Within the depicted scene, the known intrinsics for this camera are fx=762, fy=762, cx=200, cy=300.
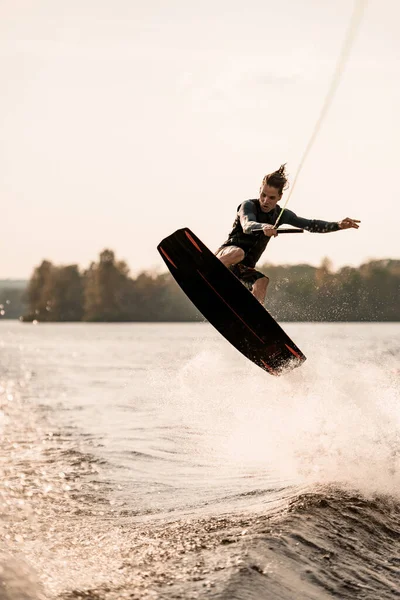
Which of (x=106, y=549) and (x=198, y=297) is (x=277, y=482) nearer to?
(x=198, y=297)

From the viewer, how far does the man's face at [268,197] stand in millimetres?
9875

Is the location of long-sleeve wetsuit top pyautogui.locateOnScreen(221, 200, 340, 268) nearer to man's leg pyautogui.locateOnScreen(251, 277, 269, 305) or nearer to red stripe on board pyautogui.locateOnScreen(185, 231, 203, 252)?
A: man's leg pyautogui.locateOnScreen(251, 277, 269, 305)

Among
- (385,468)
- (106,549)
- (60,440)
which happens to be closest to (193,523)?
(106,549)

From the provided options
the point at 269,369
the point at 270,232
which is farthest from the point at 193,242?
the point at 269,369

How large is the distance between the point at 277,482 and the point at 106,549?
336cm

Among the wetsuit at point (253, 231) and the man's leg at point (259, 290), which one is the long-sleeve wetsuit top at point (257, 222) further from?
the man's leg at point (259, 290)

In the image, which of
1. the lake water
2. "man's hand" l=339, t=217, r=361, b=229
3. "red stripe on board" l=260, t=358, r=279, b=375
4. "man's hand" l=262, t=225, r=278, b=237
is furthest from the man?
the lake water

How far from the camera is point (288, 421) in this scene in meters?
11.1

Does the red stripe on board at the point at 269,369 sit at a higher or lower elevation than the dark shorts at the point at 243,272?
lower

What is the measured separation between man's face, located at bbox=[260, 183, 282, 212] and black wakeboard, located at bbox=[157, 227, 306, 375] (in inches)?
37.1

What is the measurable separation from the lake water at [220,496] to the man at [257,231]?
1483 millimetres

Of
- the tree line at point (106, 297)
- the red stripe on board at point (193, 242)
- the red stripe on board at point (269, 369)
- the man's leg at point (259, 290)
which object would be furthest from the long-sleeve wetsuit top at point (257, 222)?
the tree line at point (106, 297)

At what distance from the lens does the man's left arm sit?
9.16 metres

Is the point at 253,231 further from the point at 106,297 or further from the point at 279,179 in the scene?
the point at 106,297
